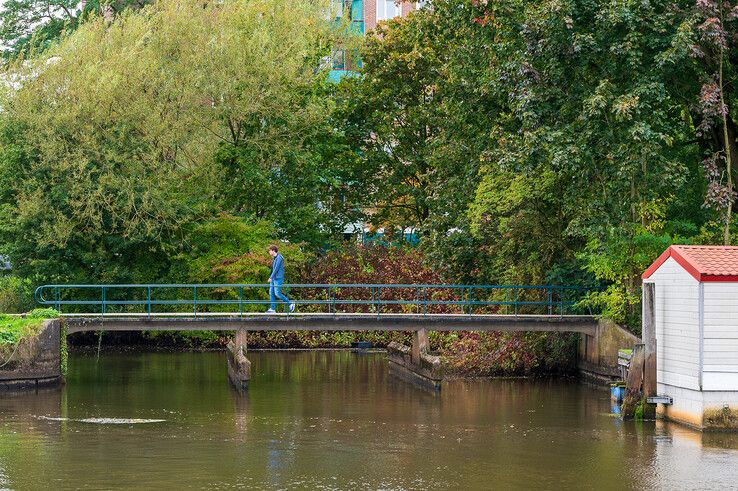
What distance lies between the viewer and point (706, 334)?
27547 millimetres

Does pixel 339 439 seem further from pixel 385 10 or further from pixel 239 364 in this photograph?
pixel 385 10

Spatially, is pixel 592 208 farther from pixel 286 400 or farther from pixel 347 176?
pixel 347 176

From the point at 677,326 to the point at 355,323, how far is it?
37.9 feet

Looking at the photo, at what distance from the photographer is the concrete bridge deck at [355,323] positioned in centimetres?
3777

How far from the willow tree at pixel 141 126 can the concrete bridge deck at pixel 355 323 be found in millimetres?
8467

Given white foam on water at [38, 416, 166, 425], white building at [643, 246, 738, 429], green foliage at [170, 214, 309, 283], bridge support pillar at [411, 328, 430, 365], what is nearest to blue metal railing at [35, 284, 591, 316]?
green foliage at [170, 214, 309, 283]

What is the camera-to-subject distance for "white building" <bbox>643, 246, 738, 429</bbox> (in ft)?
90.2

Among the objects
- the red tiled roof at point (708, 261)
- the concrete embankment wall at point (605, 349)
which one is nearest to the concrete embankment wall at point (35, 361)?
the concrete embankment wall at point (605, 349)

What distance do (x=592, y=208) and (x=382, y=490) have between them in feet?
46.8

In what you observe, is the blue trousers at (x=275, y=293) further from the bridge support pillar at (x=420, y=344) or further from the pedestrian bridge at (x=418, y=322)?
the bridge support pillar at (x=420, y=344)

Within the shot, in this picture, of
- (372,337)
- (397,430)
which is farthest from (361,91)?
(397,430)

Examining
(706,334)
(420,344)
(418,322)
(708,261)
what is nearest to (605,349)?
(418,322)

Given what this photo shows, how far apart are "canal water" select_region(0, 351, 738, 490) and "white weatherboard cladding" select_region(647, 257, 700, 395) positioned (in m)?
1.23

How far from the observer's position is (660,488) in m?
21.9
